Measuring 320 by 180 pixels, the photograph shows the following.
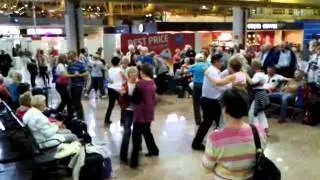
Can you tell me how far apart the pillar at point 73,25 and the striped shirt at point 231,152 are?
10443 mm

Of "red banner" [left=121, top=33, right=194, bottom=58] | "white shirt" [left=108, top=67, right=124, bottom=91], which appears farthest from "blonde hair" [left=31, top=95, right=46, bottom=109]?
"red banner" [left=121, top=33, right=194, bottom=58]

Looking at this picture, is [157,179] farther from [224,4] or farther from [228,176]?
[224,4]

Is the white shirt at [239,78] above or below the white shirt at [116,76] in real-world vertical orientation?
above

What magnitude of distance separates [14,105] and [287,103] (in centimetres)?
539

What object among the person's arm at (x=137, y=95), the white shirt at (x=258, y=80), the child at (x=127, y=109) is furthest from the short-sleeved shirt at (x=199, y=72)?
the person's arm at (x=137, y=95)

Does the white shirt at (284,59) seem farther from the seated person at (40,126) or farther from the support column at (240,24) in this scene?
the support column at (240,24)

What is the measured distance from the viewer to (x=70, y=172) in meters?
5.18

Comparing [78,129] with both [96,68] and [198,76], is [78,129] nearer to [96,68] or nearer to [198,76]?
[198,76]

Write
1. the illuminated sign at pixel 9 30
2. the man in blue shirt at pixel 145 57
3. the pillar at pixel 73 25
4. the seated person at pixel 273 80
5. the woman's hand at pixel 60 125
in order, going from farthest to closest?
the illuminated sign at pixel 9 30 → the pillar at pixel 73 25 → the man in blue shirt at pixel 145 57 → the seated person at pixel 273 80 → the woman's hand at pixel 60 125

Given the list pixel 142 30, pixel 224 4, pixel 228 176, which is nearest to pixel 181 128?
pixel 228 176

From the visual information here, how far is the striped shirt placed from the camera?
94.0 inches

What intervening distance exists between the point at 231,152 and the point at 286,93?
6.27 meters

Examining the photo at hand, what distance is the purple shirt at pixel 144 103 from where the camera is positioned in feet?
17.0

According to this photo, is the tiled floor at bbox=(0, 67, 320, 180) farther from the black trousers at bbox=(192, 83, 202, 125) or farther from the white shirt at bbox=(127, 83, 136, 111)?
→ the white shirt at bbox=(127, 83, 136, 111)
